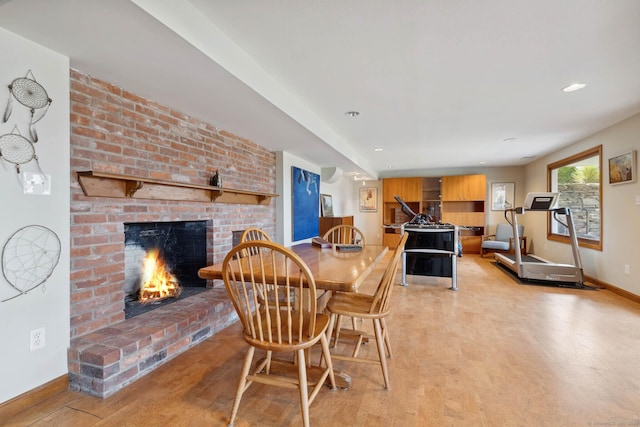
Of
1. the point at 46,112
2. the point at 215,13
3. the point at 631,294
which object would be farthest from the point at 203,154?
the point at 631,294

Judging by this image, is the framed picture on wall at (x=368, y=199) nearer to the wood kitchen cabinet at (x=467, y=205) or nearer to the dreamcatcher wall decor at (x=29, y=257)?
the wood kitchen cabinet at (x=467, y=205)

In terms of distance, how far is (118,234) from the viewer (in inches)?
88.4

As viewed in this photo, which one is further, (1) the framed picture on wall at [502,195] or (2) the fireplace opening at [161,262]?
(1) the framed picture on wall at [502,195]

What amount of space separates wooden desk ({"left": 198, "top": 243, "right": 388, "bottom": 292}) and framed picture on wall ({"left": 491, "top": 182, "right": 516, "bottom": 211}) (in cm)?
621

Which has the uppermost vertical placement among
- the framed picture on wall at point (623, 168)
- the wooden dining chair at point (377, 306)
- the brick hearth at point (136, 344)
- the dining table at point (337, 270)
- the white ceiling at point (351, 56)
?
the white ceiling at point (351, 56)

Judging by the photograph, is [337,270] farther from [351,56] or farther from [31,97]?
[31,97]

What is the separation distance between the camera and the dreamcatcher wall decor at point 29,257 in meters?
1.61

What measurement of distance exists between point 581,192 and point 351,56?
5.03m

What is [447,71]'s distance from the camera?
2.42 m

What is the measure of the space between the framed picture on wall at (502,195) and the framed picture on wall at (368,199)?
296 cm

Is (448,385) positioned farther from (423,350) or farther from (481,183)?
(481,183)

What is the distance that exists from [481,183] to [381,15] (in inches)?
266

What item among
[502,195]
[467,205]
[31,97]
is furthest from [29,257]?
[502,195]

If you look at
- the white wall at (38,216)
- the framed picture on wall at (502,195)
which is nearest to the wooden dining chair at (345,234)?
the white wall at (38,216)
